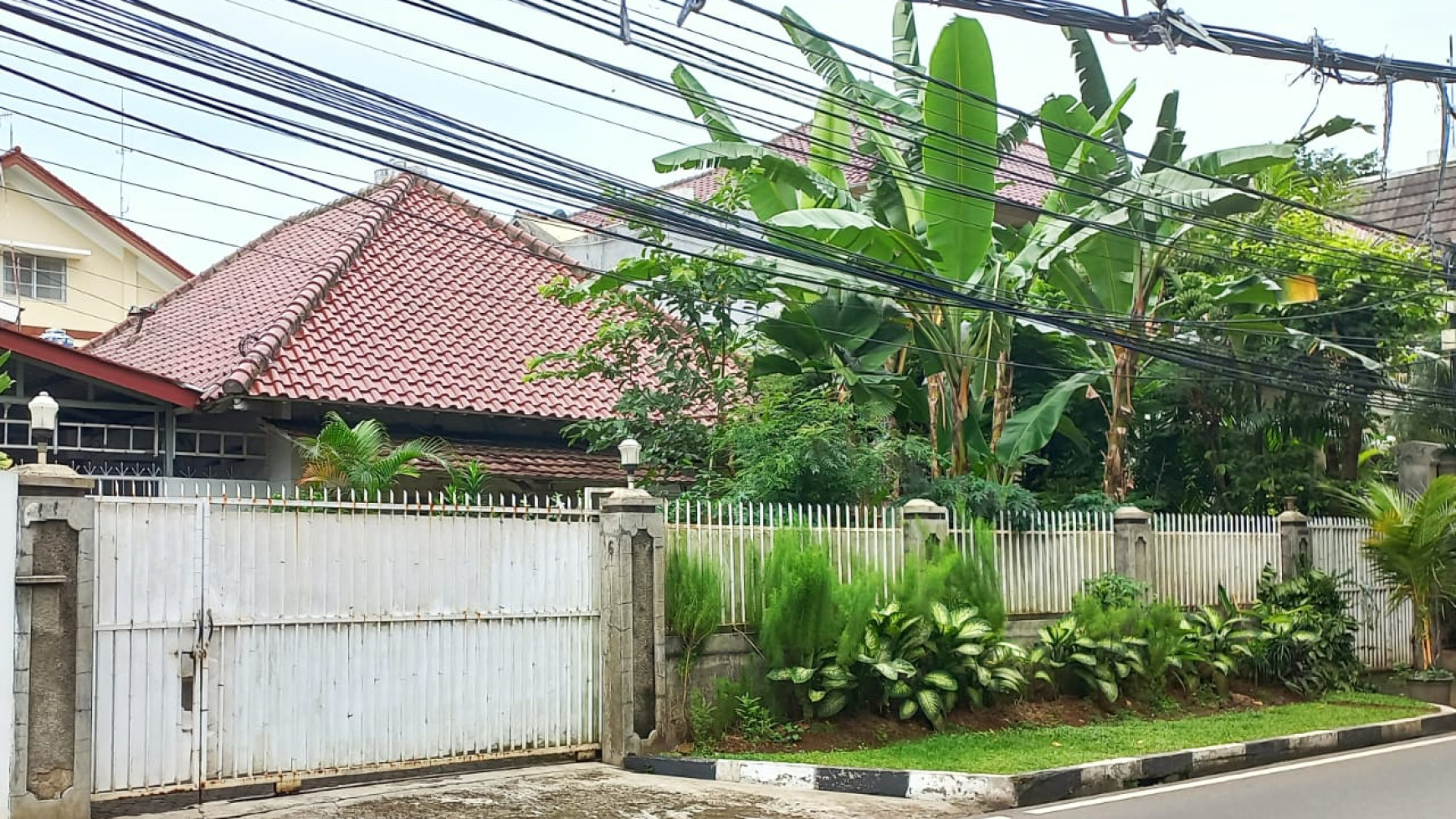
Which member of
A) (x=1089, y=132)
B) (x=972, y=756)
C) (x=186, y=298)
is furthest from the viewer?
(x=186, y=298)

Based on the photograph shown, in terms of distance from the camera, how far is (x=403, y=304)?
1666 centimetres

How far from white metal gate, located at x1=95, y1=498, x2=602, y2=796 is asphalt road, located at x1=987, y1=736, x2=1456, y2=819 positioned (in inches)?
145

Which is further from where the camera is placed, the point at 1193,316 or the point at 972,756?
the point at 1193,316

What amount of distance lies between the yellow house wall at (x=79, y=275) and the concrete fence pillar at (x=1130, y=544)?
1995 cm

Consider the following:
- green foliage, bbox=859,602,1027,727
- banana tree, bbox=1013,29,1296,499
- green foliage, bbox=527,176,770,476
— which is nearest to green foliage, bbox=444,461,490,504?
green foliage, bbox=527,176,770,476

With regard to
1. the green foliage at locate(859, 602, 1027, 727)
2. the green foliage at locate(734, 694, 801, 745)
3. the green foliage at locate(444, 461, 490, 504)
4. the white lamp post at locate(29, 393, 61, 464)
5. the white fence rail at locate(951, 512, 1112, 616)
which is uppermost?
the white lamp post at locate(29, 393, 61, 464)

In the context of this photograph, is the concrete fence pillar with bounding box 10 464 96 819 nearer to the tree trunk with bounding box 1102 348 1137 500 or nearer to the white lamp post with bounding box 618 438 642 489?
the white lamp post with bounding box 618 438 642 489

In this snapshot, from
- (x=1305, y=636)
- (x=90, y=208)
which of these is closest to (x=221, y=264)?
(x=90, y=208)

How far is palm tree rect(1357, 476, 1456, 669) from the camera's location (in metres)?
16.1

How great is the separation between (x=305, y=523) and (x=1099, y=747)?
642 centimetres

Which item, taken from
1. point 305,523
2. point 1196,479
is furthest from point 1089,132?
point 305,523

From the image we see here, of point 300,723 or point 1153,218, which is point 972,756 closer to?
point 300,723

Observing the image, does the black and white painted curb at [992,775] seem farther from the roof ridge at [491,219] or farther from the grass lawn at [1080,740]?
the roof ridge at [491,219]

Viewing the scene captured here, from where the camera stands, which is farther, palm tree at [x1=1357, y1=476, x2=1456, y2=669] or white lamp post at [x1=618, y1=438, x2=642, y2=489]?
palm tree at [x1=1357, y1=476, x2=1456, y2=669]
